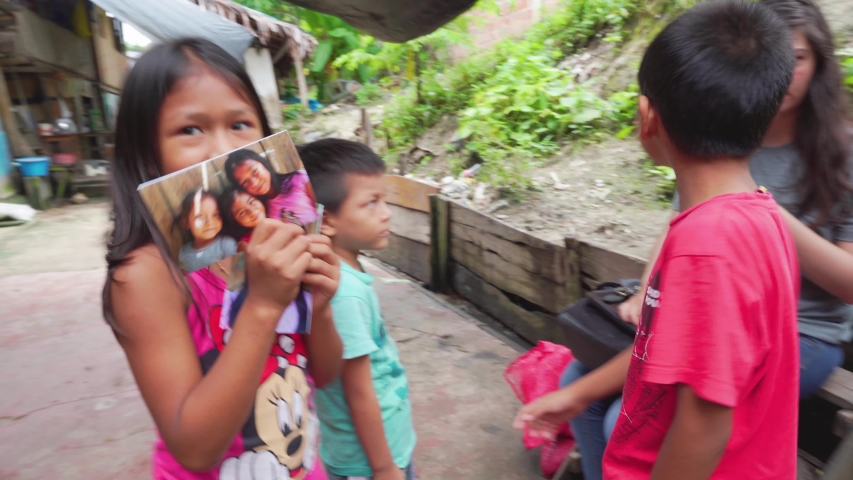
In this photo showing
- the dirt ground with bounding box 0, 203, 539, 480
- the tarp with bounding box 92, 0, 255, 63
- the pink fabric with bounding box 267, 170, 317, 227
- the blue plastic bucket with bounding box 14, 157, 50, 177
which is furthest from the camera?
the blue plastic bucket with bounding box 14, 157, 50, 177

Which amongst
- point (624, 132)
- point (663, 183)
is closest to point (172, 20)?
point (624, 132)

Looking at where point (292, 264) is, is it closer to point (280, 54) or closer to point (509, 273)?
point (509, 273)

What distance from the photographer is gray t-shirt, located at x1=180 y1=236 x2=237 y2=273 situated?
2.57ft

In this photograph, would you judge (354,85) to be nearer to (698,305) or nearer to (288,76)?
(288,76)

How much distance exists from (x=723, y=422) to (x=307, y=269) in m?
0.71

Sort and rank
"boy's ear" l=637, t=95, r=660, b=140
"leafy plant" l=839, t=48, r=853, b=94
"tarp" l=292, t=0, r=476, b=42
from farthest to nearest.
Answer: "leafy plant" l=839, t=48, r=853, b=94 < "tarp" l=292, t=0, r=476, b=42 < "boy's ear" l=637, t=95, r=660, b=140

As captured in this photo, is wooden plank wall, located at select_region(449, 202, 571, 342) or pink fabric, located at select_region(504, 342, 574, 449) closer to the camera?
pink fabric, located at select_region(504, 342, 574, 449)

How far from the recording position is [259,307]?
815 millimetres

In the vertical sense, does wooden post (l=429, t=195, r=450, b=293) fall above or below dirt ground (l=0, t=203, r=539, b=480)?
above

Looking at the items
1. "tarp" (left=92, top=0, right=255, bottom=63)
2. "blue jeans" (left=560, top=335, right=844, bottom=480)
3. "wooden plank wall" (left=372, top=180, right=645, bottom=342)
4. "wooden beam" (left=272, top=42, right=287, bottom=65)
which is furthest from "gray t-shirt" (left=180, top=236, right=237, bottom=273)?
"wooden beam" (left=272, top=42, right=287, bottom=65)

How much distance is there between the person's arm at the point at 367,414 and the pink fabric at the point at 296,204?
52cm

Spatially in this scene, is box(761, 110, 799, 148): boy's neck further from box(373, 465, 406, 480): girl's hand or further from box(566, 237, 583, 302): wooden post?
box(373, 465, 406, 480): girl's hand

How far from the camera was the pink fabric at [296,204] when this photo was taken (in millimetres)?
856

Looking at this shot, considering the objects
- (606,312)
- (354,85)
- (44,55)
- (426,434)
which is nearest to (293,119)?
(354,85)
